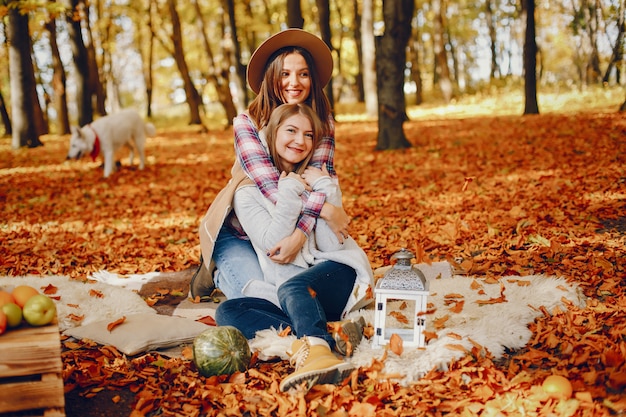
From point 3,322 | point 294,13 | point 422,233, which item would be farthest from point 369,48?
point 3,322

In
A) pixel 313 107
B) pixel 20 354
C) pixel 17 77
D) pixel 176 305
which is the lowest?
pixel 176 305

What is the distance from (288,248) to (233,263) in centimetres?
49

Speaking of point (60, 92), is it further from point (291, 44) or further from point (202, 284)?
point (291, 44)

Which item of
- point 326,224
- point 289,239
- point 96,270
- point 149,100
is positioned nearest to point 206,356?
point 289,239

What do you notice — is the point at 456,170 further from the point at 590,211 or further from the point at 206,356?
the point at 206,356

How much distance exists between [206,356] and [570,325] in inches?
77.5

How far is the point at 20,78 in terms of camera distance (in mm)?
13156

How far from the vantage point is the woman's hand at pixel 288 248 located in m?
3.30

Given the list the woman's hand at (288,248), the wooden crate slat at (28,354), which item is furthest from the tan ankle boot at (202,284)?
the wooden crate slat at (28,354)

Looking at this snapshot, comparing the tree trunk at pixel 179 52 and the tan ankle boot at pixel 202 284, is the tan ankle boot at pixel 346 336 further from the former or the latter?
the tree trunk at pixel 179 52

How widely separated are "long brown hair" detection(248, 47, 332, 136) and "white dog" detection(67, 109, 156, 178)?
676 centimetres

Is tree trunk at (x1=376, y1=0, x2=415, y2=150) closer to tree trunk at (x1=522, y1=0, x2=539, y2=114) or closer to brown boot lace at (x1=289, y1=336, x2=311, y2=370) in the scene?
tree trunk at (x1=522, y1=0, x2=539, y2=114)

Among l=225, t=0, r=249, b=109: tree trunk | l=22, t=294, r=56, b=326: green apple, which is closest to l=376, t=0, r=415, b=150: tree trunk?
l=225, t=0, r=249, b=109: tree trunk

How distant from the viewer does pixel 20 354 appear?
2156mm
